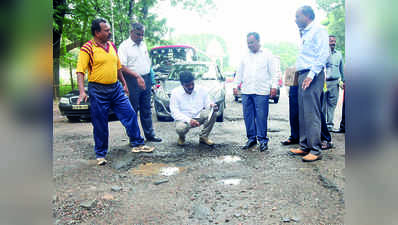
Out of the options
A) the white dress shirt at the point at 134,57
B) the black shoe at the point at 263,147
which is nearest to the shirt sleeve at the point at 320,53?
the black shoe at the point at 263,147

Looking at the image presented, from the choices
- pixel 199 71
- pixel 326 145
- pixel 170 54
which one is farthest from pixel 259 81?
pixel 170 54

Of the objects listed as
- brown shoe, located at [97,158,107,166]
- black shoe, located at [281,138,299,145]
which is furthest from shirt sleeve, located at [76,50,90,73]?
black shoe, located at [281,138,299,145]

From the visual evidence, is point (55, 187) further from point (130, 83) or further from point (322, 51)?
point (322, 51)

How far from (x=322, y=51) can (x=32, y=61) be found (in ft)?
11.3

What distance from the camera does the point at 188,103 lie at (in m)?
4.75

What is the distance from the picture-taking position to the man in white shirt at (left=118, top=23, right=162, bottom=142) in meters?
4.59

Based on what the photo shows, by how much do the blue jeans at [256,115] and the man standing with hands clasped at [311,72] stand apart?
25.9 inches

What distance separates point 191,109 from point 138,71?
106 cm

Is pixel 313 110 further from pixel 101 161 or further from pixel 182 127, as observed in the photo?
pixel 101 161

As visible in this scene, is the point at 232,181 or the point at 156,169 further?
the point at 156,169

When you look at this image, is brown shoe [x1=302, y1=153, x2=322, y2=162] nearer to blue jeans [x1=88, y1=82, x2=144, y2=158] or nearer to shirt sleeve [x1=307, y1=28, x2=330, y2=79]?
shirt sleeve [x1=307, y1=28, x2=330, y2=79]

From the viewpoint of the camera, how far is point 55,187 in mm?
3014

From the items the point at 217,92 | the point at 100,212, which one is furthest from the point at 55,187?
the point at 217,92

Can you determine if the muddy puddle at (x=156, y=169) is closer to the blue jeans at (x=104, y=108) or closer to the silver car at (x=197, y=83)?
the blue jeans at (x=104, y=108)
